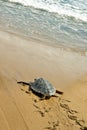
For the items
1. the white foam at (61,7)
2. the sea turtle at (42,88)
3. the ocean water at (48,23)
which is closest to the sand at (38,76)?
the sea turtle at (42,88)

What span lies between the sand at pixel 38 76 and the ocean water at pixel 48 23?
75 centimetres

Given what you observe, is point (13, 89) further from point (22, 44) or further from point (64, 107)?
point (22, 44)

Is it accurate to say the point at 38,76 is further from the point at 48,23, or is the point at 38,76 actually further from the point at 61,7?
the point at 61,7

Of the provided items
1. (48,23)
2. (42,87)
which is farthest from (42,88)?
(48,23)

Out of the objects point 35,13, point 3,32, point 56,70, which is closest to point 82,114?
point 56,70

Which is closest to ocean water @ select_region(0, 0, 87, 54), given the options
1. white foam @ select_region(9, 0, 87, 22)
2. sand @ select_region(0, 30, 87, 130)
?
white foam @ select_region(9, 0, 87, 22)

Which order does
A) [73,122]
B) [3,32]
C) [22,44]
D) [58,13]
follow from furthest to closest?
[58,13] < [3,32] < [22,44] < [73,122]

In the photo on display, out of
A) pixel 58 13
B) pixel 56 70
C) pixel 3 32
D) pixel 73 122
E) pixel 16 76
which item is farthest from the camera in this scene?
pixel 58 13

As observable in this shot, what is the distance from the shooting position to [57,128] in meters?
4.61

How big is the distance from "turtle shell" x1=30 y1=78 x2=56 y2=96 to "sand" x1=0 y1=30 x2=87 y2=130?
0.15 metres

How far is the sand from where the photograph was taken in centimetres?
465

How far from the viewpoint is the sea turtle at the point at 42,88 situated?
5.56 metres

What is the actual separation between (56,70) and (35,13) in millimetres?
6065

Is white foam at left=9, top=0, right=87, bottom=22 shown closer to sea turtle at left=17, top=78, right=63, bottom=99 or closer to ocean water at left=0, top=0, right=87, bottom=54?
ocean water at left=0, top=0, right=87, bottom=54
